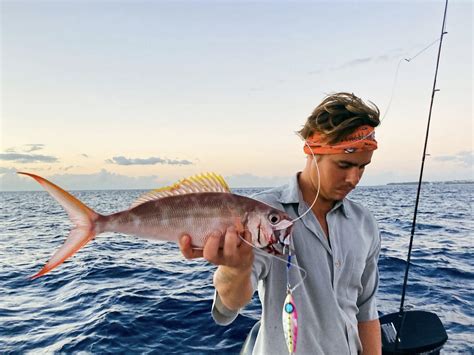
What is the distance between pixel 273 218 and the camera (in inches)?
99.3

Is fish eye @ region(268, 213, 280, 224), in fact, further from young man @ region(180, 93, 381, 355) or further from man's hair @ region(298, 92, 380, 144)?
man's hair @ region(298, 92, 380, 144)

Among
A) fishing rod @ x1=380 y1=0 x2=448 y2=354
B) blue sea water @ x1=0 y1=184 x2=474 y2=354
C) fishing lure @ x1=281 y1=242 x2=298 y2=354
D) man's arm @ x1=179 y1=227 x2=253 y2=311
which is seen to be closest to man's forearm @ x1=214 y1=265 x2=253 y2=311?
man's arm @ x1=179 y1=227 x2=253 y2=311

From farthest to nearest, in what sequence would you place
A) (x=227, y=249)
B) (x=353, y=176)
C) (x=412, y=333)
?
(x=412, y=333), (x=353, y=176), (x=227, y=249)

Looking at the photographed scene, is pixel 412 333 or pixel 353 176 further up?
pixel 353 176

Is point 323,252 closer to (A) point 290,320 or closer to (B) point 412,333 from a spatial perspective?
(A) point 290,320

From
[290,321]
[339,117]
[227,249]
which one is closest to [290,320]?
[290,321]

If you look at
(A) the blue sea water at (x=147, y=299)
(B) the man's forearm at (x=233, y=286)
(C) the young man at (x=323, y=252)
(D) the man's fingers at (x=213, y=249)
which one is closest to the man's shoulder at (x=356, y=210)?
(C) the young man at (x=323, y=252)

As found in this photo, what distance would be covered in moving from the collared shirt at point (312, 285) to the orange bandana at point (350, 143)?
33cm

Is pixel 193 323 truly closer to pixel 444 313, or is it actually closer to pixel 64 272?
pixel 444 313

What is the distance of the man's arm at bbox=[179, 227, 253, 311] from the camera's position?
238 cm

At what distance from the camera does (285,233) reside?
253cm

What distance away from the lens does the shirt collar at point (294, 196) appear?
3.02 metres

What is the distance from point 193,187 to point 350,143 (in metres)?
1.26

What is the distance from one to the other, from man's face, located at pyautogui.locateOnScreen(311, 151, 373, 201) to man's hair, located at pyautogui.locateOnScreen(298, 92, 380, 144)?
0.15 meters
